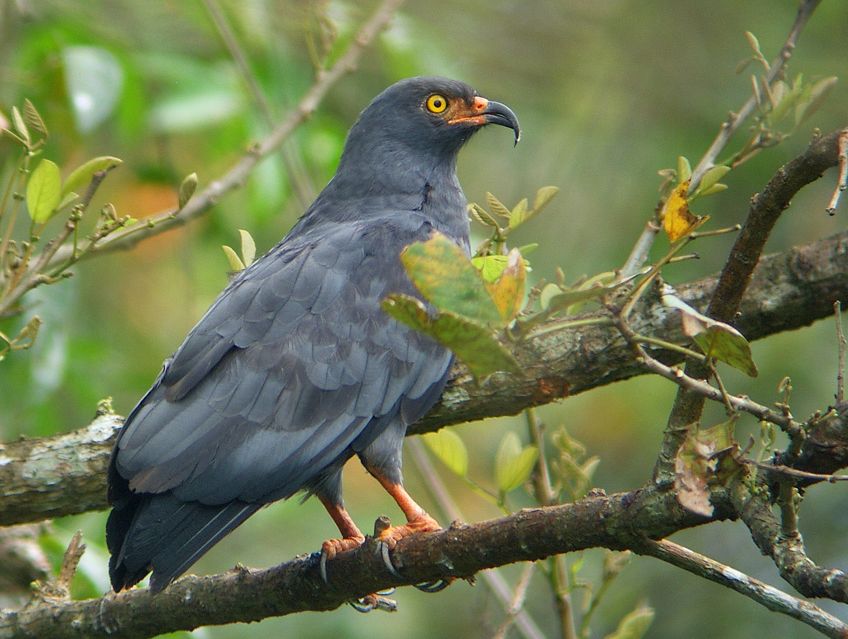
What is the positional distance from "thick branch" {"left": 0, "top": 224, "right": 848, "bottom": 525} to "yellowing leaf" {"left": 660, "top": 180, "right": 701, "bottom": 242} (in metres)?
1.25

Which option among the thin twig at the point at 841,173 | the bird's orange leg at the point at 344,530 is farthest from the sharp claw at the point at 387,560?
the thin twig at the point at 841,173

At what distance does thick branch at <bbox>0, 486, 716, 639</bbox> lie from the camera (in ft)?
8.84

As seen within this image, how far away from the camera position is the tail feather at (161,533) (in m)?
3.56

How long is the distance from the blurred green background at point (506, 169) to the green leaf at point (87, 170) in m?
1.65

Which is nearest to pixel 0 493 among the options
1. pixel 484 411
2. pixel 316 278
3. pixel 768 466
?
pixel 316 278

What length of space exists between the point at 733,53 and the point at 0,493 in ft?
18.9

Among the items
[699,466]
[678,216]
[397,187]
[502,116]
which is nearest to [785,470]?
[699,466]

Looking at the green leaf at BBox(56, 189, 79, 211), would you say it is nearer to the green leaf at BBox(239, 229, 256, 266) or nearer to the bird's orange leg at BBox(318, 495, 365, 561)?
the green leaf at BBox(239, 229, 256, 266)

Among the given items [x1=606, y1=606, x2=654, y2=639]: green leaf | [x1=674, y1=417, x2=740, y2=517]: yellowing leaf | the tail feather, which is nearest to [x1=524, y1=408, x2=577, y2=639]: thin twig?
[x1=606, y1=606, x2=654, y2=639]: green leaf

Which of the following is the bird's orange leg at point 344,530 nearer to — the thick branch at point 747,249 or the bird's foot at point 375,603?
the bird's foot at point 375,603

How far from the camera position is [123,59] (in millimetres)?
5125

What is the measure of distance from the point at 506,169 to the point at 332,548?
17.0 ft

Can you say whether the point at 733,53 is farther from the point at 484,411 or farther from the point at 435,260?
the point at 435,260

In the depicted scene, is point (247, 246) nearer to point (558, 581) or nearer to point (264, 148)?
point (264, 148)
